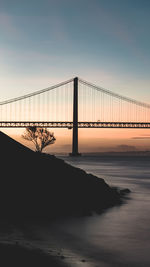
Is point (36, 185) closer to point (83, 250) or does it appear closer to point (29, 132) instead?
point (83, 250)

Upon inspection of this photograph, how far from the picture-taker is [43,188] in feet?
33.2

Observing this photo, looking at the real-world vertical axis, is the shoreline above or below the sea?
above

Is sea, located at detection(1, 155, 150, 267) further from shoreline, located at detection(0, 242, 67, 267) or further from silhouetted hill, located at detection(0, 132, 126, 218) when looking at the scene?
silhouetted hill, located at detection(0, 132, 126, 218)

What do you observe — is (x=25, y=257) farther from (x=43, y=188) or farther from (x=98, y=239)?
(x=43, y=188)

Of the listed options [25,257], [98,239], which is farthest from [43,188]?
[25,257]

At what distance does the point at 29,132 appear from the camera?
238ft

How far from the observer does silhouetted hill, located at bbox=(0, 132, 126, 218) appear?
362 inches

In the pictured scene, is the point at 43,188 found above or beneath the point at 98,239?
above

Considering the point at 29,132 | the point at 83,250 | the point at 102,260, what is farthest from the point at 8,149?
the point at 29,132

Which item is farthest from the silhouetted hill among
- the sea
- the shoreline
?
the shoreline

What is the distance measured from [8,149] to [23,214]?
3.00 meters

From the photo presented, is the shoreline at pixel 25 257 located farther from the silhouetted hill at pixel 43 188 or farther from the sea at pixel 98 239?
the silhouetted hill at pixel 43 188

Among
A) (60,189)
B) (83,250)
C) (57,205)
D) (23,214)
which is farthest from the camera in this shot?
(60,189)

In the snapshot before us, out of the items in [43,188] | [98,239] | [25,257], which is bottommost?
[98,239]
